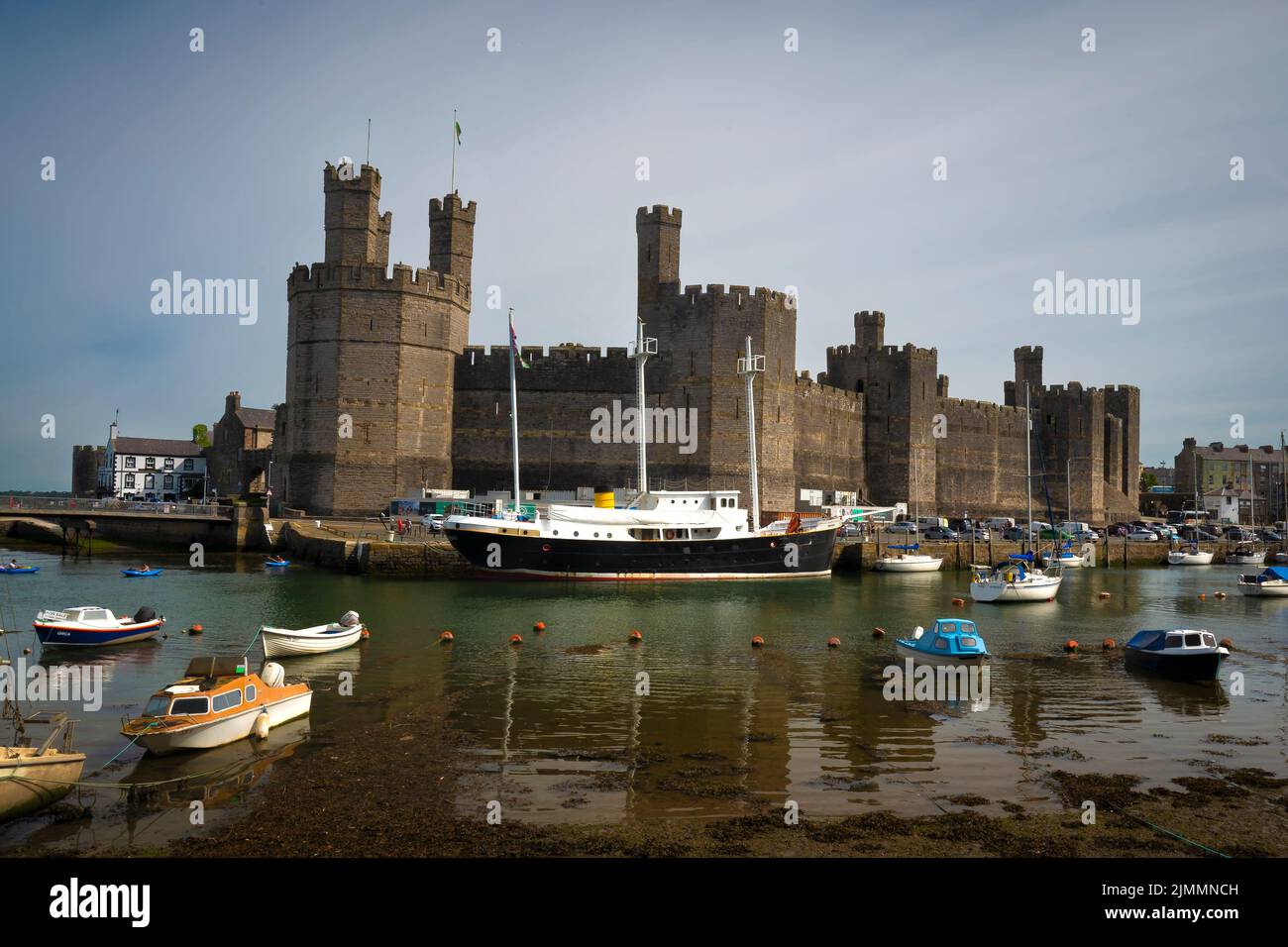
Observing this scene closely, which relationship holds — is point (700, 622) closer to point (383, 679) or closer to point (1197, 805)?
point (383, 679)

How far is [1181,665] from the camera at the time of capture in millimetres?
19109

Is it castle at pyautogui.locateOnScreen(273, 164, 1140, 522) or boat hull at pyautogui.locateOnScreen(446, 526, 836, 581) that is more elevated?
castle at pyautogui.locateOnScreen(273, 164, 1140, 522)

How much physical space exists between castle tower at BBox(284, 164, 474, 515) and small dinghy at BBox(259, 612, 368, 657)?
26.5 metres

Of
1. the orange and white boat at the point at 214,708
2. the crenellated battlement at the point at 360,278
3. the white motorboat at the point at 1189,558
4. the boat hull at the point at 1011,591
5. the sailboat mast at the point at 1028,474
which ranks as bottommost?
the white motorboat at the point at 1189,558

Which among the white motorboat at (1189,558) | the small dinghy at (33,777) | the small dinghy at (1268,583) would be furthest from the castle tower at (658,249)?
the small dinghy at (33,777)

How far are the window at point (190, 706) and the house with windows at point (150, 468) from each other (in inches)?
3087

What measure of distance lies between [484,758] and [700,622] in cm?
1511

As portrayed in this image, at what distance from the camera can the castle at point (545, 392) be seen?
46875 millimetres

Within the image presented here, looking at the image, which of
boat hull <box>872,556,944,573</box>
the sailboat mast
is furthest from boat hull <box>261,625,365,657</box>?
the sailboat mast

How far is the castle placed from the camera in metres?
46.9

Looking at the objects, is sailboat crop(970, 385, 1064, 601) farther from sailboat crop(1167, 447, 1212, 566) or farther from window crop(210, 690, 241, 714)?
window crop(210, 690, 241, 714)

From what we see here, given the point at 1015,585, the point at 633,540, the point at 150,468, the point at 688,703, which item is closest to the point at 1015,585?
the point at 1015,585

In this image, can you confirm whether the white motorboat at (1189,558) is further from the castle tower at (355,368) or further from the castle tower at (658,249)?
the castle tower at (355,368)
